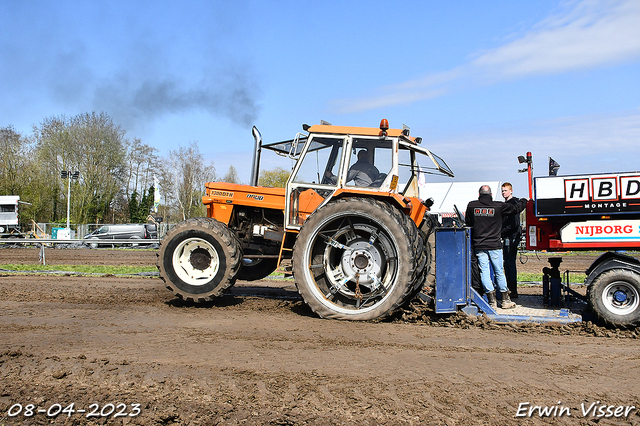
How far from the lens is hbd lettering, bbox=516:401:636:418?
3.24m

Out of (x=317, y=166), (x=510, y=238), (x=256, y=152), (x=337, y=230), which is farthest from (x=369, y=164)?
(x=510, y=238)

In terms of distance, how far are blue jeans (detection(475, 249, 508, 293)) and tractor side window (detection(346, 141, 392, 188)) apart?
1.62m

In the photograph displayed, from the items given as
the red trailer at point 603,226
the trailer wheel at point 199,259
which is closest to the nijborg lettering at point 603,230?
the red trailer at point 603,226

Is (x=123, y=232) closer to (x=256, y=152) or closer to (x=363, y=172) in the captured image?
(x=256, y=152)

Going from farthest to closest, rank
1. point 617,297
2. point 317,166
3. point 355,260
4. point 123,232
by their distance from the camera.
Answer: point 123,232 < point 317,166 < point 355,260 < point 617,297

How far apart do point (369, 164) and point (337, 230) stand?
99 cm

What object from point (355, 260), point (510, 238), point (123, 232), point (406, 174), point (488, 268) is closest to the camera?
point (355, 260)

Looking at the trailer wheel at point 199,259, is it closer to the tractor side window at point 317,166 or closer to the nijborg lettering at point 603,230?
the tractor side window at point 317,166

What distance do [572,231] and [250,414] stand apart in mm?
4390

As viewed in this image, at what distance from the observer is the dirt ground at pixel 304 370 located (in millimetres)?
3213

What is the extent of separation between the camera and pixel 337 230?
6.23 m

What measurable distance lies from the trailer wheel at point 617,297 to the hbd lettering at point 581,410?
2.32 meters

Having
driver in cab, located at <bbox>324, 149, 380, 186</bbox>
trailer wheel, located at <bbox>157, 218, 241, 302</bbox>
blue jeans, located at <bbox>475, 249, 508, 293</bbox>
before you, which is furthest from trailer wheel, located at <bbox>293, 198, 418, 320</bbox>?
blue jeans, located at <bbox>475, 249, 508, 293</bbox>

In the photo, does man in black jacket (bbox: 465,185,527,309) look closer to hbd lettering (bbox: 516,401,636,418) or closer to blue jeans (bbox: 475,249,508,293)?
blue jeans (bbox: 475,249,508,293)
